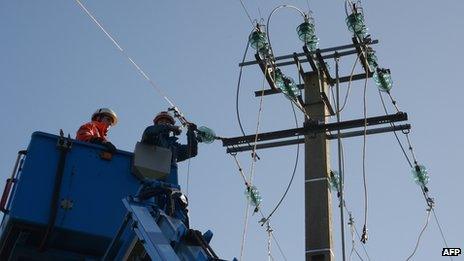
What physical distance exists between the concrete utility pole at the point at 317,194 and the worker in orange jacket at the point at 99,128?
2.82m

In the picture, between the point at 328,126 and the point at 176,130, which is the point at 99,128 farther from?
the point at 328,126

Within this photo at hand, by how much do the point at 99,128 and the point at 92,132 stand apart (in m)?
0.28

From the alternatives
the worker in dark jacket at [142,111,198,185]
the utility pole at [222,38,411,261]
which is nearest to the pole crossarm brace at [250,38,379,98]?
Answer: the utility pole at [222,38,411,261]

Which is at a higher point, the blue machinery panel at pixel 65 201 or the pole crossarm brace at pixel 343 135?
the pole crossarm brace at pixel 343 135

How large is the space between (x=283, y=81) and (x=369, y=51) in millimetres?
1354

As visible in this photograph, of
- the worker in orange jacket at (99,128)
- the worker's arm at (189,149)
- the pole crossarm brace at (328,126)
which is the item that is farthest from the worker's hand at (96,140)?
the pole crossarm brace at (328,126)

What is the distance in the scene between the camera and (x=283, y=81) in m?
11.9

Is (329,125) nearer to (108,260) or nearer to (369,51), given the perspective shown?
(369,51)

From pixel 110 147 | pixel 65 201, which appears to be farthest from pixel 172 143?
pixel 65 201

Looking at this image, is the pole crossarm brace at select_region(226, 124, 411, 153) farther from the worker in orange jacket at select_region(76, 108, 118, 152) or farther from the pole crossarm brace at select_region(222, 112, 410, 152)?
the worker in orange jacket at select_region(76, 108, 118, 152)

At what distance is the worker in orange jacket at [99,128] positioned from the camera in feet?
25.1

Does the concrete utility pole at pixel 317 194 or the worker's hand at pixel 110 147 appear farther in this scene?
the concrete utility pole at pixel 317 194

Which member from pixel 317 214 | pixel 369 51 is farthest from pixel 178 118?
pixel 369 51

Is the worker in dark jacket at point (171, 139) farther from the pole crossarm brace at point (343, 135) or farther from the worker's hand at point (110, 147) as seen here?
the pole crossarm brace at point (343, 135)
